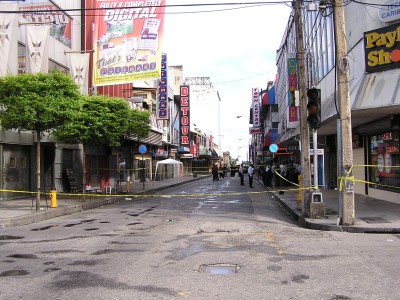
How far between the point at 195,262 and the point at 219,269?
65 cm

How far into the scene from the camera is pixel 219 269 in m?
6.89

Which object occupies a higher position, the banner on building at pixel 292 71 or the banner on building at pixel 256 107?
the banner on building at pixel 256 107

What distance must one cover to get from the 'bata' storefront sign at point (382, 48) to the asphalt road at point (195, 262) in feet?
20.6

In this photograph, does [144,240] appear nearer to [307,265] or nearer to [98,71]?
[307,265]

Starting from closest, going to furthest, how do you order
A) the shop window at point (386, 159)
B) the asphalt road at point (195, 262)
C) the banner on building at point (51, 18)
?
the asphalt road at point (195, 262) < the shop window at point (386, 159) < the banner on building at point (51, 18)

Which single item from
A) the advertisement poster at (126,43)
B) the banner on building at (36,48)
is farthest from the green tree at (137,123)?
the banner on building at (36,48)

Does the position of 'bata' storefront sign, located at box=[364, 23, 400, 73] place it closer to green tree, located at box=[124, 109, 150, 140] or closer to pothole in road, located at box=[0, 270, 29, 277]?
pothole in road, located at box=[0, 270, 29, 277]

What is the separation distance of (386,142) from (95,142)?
519 inches

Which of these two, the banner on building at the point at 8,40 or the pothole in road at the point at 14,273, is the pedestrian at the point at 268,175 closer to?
the banner on building at the point at 8,40

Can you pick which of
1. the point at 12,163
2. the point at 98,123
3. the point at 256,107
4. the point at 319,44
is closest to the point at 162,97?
the point at 319,44

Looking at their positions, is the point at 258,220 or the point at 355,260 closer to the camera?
the point at 355,260

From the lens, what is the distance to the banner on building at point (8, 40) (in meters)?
18.0

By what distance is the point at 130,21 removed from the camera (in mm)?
23109

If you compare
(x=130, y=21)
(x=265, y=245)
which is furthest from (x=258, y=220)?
(x=130, y=21)
